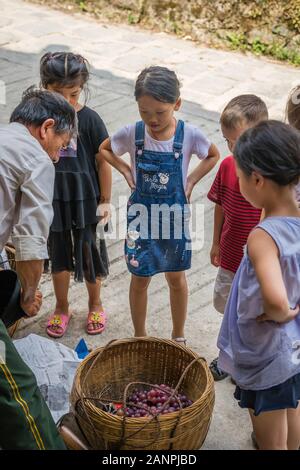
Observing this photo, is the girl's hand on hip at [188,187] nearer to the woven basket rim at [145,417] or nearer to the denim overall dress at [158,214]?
the denim overall dress at [158,214]

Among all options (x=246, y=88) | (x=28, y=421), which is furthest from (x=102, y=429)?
(x=246, y=88)

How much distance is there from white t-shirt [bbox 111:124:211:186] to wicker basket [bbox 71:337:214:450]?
818mm

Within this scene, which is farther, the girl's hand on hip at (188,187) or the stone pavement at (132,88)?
the stone pavement at (132,88)

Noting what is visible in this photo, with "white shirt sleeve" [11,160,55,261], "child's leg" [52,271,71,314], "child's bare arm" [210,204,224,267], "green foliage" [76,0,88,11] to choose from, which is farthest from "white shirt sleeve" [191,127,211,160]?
"green foliage" [76,0,88,11]

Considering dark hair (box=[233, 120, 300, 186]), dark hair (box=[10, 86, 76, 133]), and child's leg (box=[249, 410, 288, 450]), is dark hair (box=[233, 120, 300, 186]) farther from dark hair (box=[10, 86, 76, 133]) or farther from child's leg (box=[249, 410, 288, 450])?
dark hair (box=[10, 86, 76, 133])

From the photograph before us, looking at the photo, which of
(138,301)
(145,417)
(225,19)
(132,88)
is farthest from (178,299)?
(225,19)

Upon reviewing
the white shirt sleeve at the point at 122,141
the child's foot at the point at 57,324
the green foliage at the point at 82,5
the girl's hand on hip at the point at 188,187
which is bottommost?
the child's foot at the point at 57,324

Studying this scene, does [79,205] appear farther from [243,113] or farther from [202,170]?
[243,113]

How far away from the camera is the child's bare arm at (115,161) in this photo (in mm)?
3395

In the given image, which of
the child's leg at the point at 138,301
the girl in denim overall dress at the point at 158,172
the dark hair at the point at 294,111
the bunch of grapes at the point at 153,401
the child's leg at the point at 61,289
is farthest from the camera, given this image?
the child's leg at the point at 61,289

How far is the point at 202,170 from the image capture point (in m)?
3.40

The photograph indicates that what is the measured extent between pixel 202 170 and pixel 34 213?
947mm

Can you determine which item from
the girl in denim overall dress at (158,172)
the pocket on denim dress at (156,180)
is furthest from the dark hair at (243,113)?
the pocket on denim dress at (156,180)

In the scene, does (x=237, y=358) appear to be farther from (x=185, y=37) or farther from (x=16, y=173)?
(x=185, y=37)
